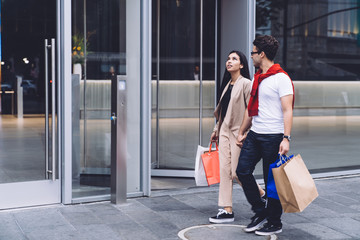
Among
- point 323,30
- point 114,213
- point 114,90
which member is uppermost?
point 323,30

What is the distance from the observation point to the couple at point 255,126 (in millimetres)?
5289

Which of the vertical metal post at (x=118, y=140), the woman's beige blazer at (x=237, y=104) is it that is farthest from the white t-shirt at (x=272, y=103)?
the vertical metal post at (x=118, y=140)

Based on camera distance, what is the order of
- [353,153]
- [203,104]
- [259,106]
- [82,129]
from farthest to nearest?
[353,153] < [203,104] < [82,129] < [259,106]

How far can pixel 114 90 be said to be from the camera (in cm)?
661

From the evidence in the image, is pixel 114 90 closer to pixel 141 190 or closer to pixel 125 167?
pixel 125 167

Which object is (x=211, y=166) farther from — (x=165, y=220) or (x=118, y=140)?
(x=118, y=140)

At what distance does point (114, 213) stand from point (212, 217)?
110 centimetres

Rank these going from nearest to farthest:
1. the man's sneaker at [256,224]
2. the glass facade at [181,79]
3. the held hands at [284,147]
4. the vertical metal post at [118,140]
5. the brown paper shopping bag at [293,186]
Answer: the brown paper shopping bag at [293,186]
the held hands at [284,147]
the man's sneaker at [256,224]
the vertical metal post at [118,140]
the glass facade at [181,79]

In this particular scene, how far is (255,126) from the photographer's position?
5.43m

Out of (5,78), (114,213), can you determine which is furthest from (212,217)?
(5,78)

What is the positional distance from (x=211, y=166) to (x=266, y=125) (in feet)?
3.36

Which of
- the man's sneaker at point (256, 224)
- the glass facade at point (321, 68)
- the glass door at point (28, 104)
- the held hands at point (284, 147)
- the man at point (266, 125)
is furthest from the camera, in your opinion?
the glass facade at point (321, 68)

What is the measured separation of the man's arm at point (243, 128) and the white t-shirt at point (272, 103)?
27 cm

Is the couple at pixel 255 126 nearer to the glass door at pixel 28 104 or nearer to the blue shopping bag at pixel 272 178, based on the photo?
the blue shopping bag at pixel 272 178
